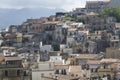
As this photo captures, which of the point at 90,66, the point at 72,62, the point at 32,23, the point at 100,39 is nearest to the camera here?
the point at 90,66

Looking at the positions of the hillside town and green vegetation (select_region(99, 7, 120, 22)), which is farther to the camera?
green vegetation (select_region(99, 7, 120, 22))

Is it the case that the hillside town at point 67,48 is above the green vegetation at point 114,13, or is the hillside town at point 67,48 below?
below

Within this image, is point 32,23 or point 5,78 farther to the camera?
point 32,23

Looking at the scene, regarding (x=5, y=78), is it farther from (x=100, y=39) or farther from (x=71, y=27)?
(x=71, y=27)

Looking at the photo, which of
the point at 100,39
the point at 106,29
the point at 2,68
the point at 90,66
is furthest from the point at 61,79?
the point at 106,29

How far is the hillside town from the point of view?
55341mm

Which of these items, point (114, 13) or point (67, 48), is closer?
point (67, 48)

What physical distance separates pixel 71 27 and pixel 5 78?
6079cm

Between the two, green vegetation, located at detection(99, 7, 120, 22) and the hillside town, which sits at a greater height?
green vegetation, located at detection(99, 7, 120, 22)

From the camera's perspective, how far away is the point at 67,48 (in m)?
90.3

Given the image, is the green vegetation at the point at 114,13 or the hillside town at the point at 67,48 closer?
the hillside town at the point at 67,48

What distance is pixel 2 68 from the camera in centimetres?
4375

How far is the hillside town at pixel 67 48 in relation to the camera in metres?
55.3

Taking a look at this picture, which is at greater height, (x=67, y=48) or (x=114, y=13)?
(x=114, y=13)
